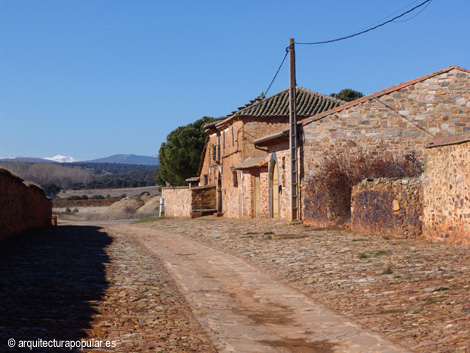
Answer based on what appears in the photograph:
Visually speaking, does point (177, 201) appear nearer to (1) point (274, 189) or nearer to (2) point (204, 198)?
(2) point (204, 198)

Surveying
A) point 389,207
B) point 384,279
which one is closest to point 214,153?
point 389,207

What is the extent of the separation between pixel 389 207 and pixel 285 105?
746 inches

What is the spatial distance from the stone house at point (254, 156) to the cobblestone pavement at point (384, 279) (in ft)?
38.0

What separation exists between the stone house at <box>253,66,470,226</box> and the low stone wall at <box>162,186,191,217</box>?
1598cm

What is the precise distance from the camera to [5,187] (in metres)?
17.3

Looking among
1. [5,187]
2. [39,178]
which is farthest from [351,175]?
[39,178]

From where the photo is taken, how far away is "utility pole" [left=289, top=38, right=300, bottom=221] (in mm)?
24125

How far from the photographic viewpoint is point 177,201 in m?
42.1

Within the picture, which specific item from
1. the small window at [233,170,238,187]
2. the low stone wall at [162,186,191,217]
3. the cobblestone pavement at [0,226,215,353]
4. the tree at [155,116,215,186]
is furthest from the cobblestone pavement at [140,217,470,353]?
the tree at [155,116,215,186]

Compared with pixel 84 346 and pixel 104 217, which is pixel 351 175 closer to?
pixel 84 346

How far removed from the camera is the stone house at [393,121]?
24.4 meters

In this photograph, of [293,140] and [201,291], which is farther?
[293,140]

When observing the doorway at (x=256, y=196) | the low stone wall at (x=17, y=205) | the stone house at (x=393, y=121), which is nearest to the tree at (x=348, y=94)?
the doorway at (x=256, y=196)

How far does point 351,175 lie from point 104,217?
39.5 meters
